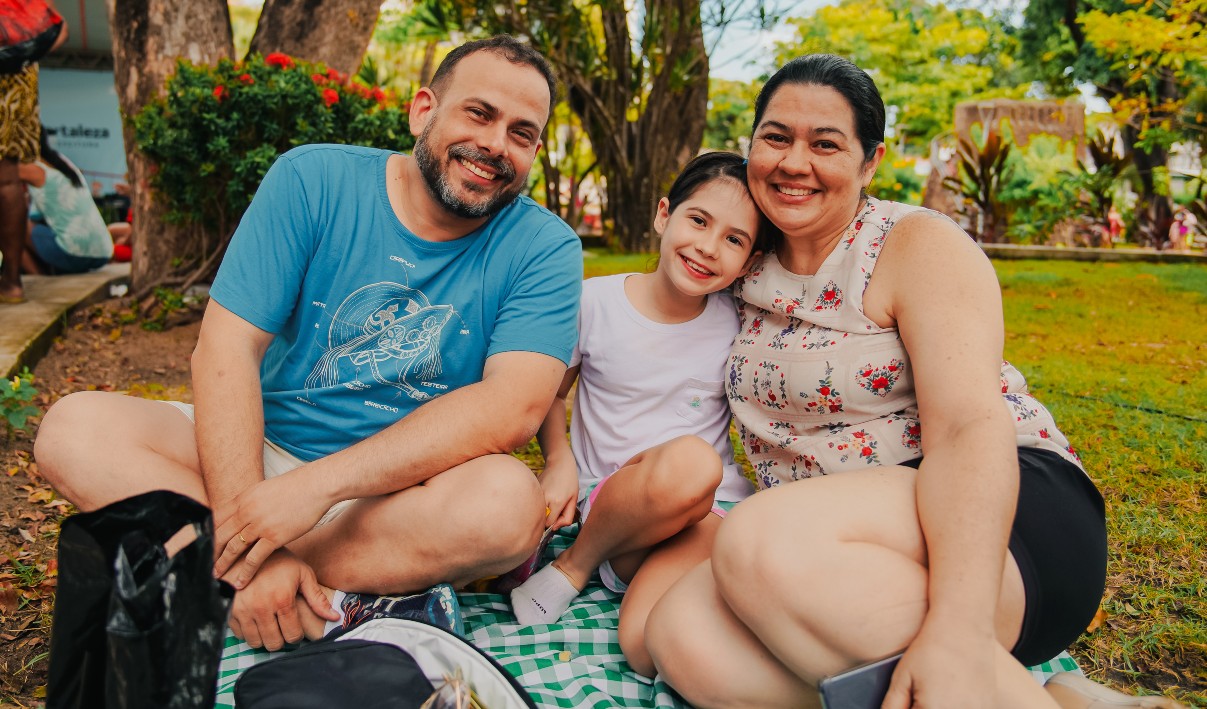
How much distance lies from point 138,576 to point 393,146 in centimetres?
425

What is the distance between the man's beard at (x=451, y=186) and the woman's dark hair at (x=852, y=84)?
0.75 m

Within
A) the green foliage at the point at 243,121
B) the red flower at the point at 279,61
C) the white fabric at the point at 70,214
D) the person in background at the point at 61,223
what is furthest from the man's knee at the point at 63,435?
the white fabric at the point at 70,214

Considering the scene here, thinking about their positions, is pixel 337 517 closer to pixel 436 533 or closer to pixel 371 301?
pixel 436 533

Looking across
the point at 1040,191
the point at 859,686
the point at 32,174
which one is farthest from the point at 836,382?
the point at 1040,191

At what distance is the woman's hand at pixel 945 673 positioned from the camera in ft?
4.99

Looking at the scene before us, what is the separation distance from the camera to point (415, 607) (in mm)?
2180

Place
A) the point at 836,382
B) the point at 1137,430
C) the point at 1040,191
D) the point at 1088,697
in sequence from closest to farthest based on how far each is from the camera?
the point at 1088,697
the point at 836,382
the point at 1137,430
the point at 1040,191

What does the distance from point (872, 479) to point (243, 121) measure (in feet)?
13.7

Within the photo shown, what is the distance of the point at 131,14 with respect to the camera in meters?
5.27

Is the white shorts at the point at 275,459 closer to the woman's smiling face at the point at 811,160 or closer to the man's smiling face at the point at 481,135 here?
the man's smiling face at the point at 481,135

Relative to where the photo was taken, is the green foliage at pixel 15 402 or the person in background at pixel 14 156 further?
the person in background at pixel 14 156

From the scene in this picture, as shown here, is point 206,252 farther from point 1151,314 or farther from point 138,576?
point 1151,314

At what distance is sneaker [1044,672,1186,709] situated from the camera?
163cm

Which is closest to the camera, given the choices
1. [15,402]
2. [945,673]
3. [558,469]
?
[945,673]
